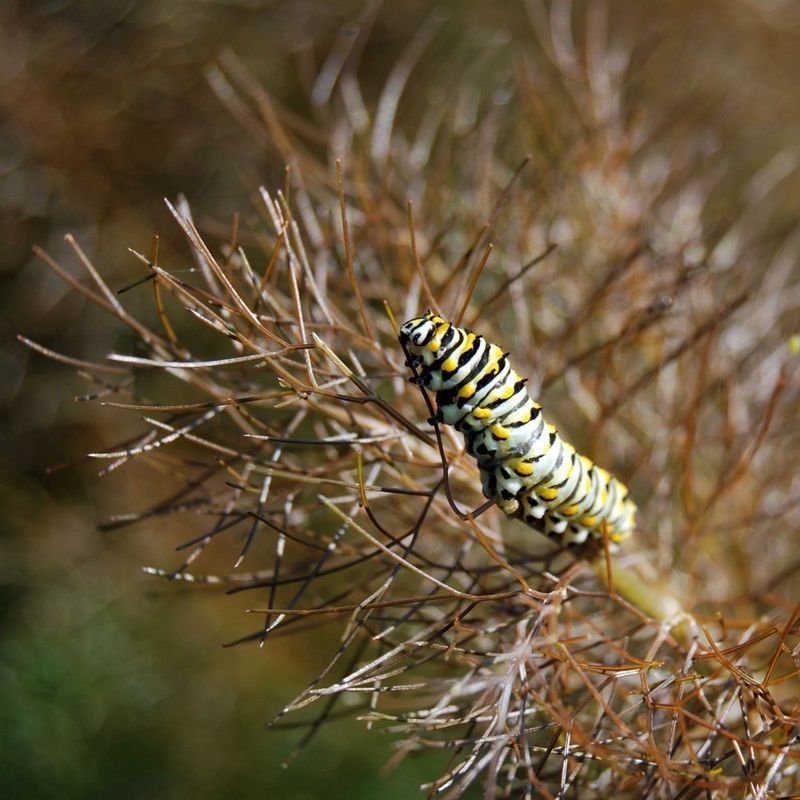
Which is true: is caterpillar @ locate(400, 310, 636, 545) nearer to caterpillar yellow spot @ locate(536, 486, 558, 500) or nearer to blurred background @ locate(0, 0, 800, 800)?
caterpillar yellow spot @ locate(536, 486, 558, 500)

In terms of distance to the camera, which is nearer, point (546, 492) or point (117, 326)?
point (546, 492)

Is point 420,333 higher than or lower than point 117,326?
higher

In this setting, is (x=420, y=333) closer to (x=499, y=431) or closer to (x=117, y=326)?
(x=499, y=431)

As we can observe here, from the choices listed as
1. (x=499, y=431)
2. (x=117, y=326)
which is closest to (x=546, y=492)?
(x=499, y=431)

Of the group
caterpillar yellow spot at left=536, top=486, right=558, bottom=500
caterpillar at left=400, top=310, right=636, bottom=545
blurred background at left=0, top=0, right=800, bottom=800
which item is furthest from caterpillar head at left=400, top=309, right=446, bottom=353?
blurred background at left=0, top=0, right=800, bottom=800

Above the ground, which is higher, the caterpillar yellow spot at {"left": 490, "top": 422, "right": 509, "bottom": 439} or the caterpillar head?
the caterpillar head
